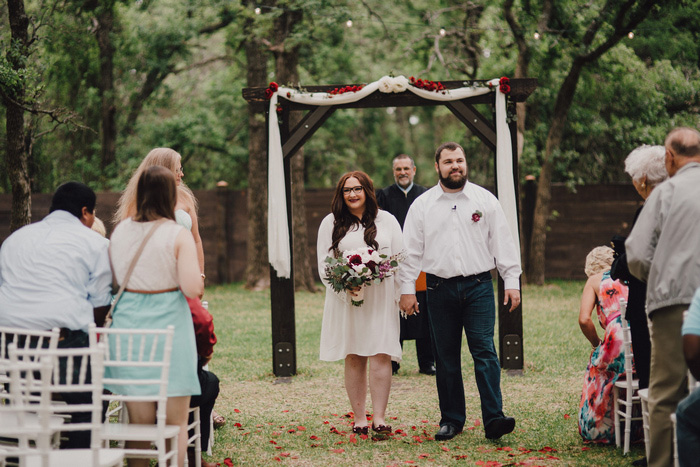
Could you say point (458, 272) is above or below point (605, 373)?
above

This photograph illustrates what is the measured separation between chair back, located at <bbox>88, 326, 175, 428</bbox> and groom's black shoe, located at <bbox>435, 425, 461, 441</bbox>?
2376mm

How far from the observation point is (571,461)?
501 cm

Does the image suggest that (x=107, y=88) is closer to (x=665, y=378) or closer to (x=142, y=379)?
(x=142, y=379)

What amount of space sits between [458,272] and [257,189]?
11449 mm

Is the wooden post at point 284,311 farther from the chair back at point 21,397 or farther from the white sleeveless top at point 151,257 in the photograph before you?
the chair back at point 21,397

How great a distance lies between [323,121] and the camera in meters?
7.90

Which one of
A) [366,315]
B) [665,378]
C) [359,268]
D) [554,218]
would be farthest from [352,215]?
[554,218]

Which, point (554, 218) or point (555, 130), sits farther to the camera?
point (554, 218)

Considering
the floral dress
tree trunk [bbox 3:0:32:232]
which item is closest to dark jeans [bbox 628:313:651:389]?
the floral dress

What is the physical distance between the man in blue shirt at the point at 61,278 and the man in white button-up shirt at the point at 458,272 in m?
2.37

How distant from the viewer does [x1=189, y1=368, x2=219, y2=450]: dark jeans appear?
16.0 ft

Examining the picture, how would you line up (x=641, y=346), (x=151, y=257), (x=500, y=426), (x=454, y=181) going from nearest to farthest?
(x=151, y=257), (x=641, y=346), (x=500, y=426), (x=454, y=181)

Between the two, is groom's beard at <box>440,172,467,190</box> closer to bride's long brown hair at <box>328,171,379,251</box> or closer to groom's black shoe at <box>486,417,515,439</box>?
bride's long brown hair at <box>328,171,379,251</box>

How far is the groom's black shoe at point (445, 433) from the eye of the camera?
Result: 220 inches
